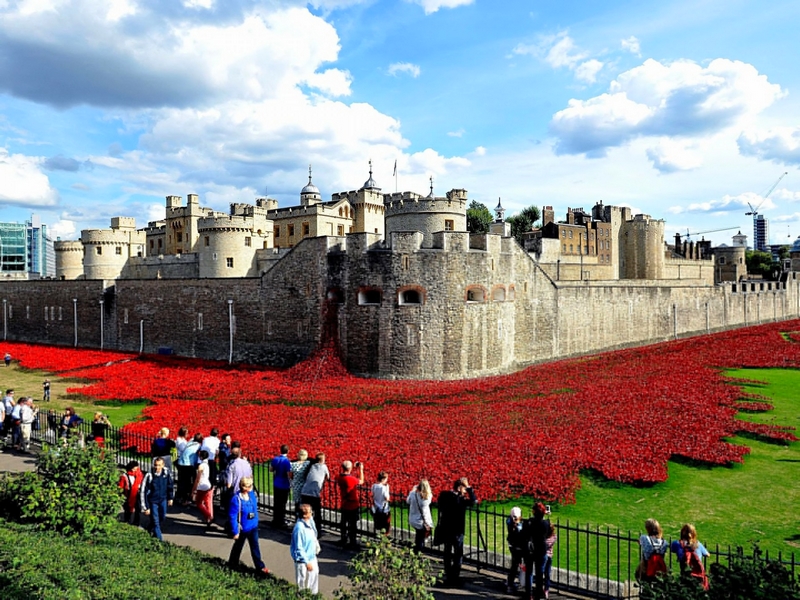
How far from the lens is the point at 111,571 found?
8.06 metres

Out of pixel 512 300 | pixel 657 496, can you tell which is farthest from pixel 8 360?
pixel 657 496

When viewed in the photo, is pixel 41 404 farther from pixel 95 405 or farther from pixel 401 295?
pixel 401 295

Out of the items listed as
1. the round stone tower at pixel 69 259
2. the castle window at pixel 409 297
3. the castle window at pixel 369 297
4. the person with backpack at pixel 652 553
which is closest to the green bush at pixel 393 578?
the person with backpack at pixel 652 553

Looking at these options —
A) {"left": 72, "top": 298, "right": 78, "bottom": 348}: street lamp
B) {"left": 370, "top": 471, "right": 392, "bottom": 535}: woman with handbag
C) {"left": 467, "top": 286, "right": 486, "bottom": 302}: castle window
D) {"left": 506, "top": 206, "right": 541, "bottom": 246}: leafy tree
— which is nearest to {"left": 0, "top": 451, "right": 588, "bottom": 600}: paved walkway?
{"left": 370, "top": 471, "right": 392, "bottom": 535}: woman with handbag

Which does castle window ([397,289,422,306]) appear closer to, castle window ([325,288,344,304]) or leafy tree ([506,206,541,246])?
castle window ([325,288,344,304])

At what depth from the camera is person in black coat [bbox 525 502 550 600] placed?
26.8 ft

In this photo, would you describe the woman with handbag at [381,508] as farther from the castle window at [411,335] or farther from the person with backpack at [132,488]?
the castle window at [411,335]

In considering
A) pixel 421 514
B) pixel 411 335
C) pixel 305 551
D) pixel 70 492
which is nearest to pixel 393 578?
pixel 305 551

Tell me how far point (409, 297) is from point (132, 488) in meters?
18.5

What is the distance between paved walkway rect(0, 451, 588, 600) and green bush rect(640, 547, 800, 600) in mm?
2963

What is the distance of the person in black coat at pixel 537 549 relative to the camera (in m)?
8.17

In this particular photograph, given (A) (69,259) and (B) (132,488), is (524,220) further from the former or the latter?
(B) (132,488)

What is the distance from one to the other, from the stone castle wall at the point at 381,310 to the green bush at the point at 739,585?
21.8 metres

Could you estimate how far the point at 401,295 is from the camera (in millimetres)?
27812
